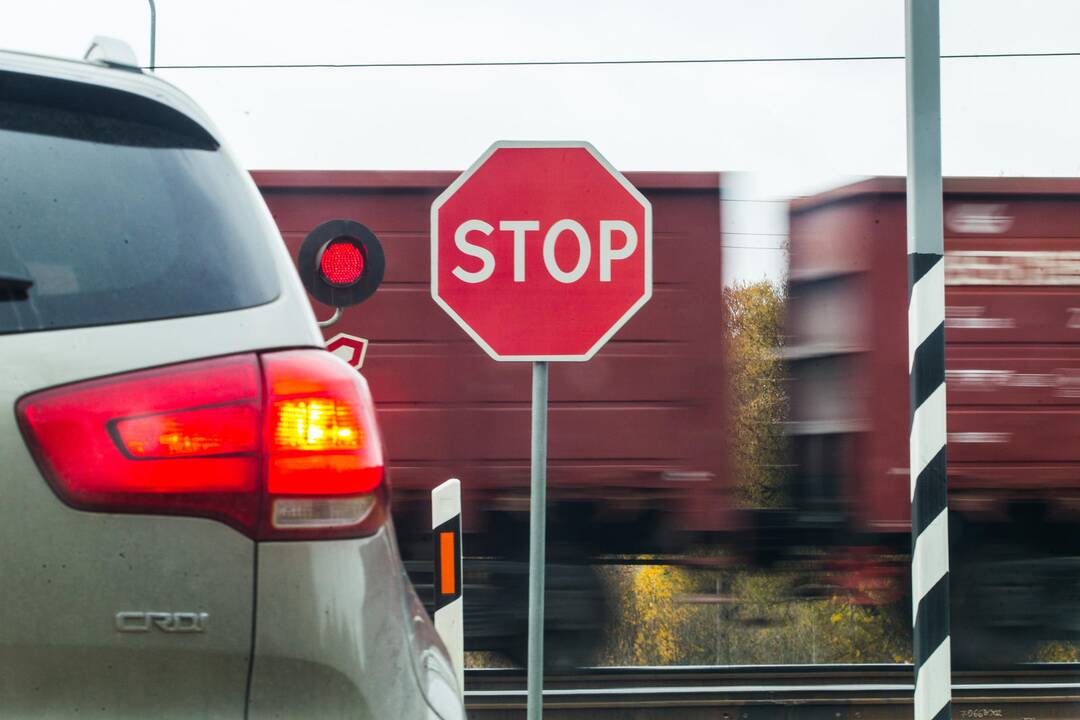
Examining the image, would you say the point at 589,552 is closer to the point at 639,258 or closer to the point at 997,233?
the point at 997,233

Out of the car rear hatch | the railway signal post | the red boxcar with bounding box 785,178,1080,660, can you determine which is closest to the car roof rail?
the car rear hatch

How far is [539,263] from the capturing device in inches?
171

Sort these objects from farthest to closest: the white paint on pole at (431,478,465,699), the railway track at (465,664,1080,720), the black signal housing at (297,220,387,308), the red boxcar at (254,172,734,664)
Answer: the red boxcar at (254,172,734,664) → the railway track at (465,664,1080,720) → the black signal housing at (297,220,387,308) → the white paint on pole at (431,478,465,699)

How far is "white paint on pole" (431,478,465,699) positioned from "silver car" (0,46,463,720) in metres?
3.28

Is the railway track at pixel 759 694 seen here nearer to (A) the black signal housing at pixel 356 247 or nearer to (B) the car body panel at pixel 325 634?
(A) the black signal housing at pixel 356 247

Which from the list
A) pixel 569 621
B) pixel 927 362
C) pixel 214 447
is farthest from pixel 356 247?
pixel 214 447

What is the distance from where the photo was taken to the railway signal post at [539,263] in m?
4.32

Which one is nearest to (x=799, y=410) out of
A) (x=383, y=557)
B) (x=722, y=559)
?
(x=722, y=559)

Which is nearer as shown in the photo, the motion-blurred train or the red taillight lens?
the red taillight lens

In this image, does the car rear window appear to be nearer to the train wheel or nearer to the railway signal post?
the railway signal post

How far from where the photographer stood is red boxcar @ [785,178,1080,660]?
8.62 metres

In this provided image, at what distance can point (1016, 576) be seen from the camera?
9.12 meters

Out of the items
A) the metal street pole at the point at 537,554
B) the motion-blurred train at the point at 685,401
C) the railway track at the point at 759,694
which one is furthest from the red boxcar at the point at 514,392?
the metal street pole at the point at 537,554

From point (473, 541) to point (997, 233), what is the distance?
432cm
